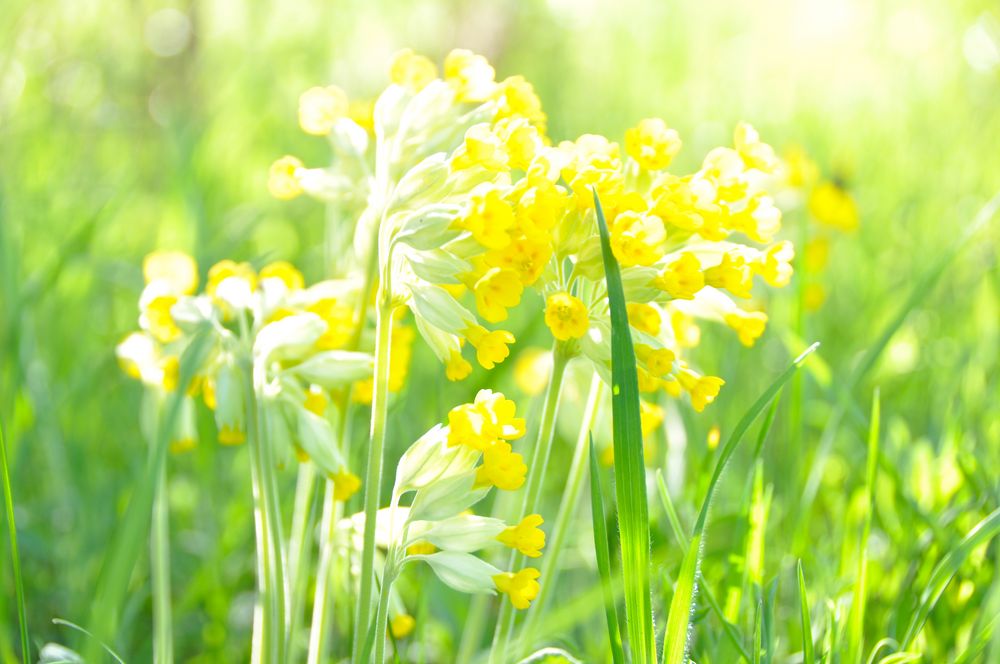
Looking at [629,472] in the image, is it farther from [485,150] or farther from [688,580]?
[485,150]

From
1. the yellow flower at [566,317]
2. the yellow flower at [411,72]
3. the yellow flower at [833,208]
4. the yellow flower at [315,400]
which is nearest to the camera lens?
the yellow flower at [566,317]

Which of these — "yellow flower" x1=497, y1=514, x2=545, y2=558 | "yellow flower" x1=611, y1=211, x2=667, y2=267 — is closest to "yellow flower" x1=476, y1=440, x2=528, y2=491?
"yellow flower" x1=497, y1=514, x2=545, y2=558

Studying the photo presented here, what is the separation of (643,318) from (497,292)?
0.19 metres

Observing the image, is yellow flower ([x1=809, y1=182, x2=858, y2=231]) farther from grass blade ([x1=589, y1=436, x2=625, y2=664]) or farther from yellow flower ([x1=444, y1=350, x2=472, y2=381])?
grass blade ([x1=589, y1=436, x2=625, y2=664])

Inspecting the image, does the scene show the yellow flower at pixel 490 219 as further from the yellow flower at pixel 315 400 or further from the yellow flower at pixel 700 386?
the yellow flower at pixel 315 400

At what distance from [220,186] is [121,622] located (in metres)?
2.62

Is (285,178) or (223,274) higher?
(285,178)

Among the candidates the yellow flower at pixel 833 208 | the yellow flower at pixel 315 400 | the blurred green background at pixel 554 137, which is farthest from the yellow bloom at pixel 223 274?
the yellow flower at pixel 833 208

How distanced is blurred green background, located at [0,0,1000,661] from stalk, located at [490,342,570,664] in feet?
1.11

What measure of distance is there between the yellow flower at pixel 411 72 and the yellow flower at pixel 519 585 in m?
0.70

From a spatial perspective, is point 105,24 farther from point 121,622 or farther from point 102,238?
point 121,622

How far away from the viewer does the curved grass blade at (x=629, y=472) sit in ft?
3.34

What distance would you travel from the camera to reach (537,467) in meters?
1.22

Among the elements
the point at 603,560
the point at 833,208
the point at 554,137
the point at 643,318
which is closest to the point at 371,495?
the point at 603,560
